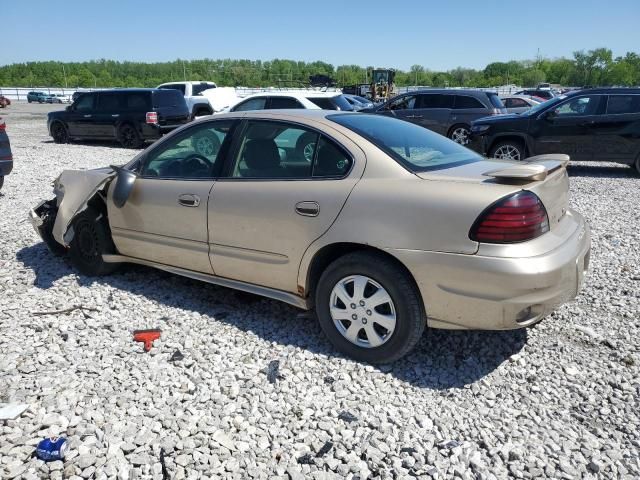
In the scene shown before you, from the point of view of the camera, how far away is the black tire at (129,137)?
1497cm

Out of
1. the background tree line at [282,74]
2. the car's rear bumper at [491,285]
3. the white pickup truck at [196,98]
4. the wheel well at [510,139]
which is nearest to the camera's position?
the car's rear bumper at [491,285]

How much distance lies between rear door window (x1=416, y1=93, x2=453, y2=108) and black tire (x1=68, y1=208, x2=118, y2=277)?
1105cm

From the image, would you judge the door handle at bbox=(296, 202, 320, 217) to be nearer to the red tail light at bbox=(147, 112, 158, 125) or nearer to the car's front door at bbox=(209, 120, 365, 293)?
the car's front door at bbox=(209, 120, 365, 293)

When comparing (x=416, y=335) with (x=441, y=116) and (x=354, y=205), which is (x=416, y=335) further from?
(x=441, y=116)

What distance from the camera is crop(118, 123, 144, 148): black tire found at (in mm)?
14969

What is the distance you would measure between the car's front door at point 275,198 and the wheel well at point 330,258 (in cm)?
10

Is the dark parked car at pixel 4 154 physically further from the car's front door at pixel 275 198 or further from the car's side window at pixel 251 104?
the car's side window at pixel 251 104

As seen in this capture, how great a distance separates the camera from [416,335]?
305 cm

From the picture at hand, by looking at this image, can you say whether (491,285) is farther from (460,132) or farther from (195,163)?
(460,132)

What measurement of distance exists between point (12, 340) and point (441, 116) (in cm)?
1197

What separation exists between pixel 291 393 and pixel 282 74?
462ft

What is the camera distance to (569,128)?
10.3 meters

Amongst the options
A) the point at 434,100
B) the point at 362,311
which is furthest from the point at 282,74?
the point at 362,311

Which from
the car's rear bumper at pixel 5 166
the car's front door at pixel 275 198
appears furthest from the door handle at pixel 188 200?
the car's rear bumper at pixel 5 166
